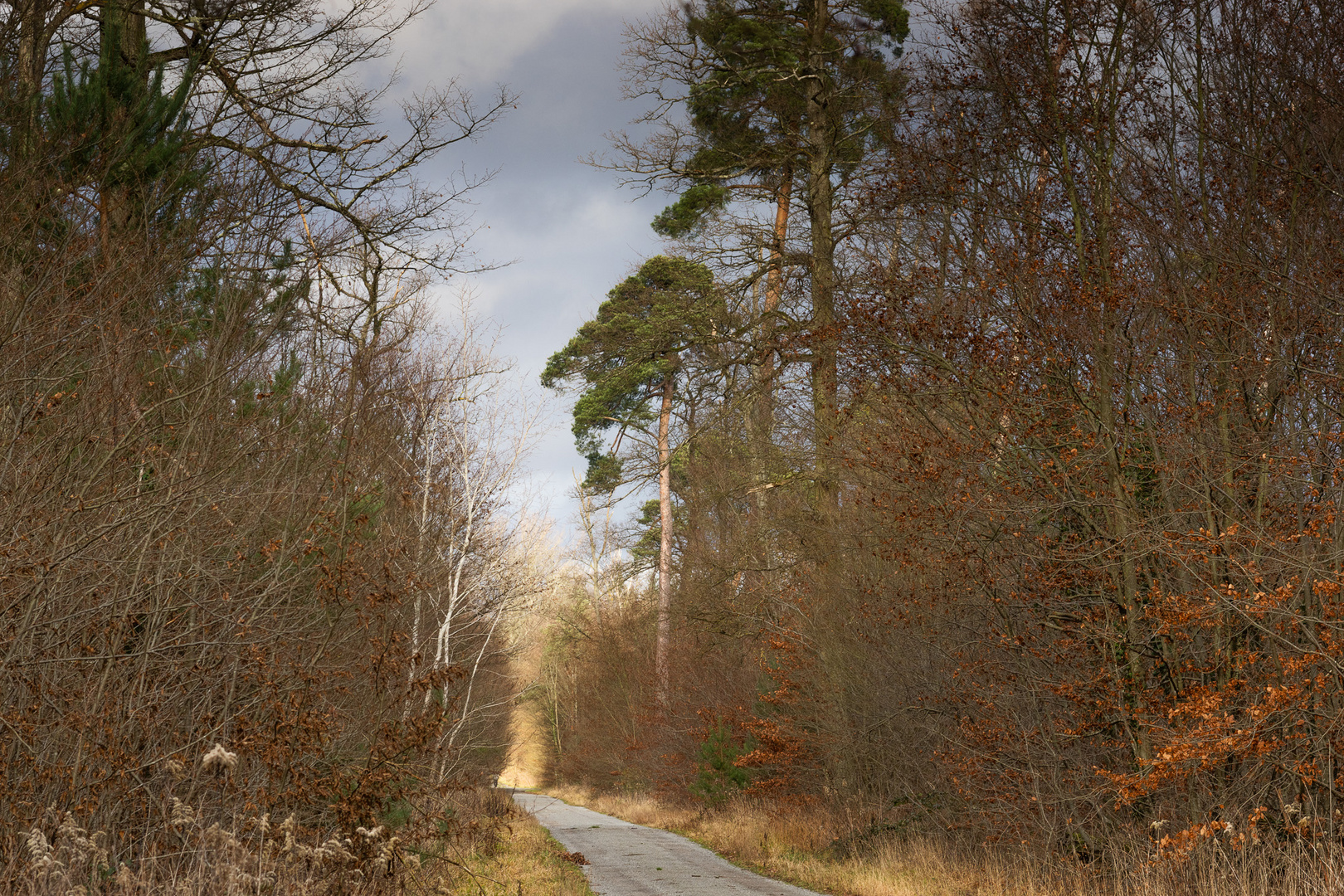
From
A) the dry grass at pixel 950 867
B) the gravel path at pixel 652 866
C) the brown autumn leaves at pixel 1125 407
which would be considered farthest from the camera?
the gravel path at pixel 652 866

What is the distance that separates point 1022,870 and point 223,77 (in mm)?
11662

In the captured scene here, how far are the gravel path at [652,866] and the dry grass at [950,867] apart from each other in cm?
44

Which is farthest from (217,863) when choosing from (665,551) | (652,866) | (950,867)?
(665,551)

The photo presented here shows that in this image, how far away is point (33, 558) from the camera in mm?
5539

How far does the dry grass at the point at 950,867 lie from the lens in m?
7.04

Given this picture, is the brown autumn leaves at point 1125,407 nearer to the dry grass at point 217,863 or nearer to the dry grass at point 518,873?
the dry grass at point 518,873

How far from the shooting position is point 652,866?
12711 millimetres

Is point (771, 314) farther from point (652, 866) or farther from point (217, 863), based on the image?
point (217, 863)

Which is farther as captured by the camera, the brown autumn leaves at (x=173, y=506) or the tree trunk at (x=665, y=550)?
the tree trunk at (x=665, y=550)

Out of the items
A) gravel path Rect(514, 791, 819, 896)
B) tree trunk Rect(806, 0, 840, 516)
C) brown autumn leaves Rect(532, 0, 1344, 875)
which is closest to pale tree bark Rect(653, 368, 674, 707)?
gravel path Rect(514, 791, 819, 896)

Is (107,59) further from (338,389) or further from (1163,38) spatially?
(1163,38)

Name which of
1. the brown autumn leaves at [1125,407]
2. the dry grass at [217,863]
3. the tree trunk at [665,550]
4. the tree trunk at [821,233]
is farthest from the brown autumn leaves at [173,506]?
the tree trunk at [665,550]

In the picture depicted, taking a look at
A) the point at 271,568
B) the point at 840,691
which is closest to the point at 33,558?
the point at 271,568

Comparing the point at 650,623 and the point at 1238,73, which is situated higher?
the point at 1238,73
